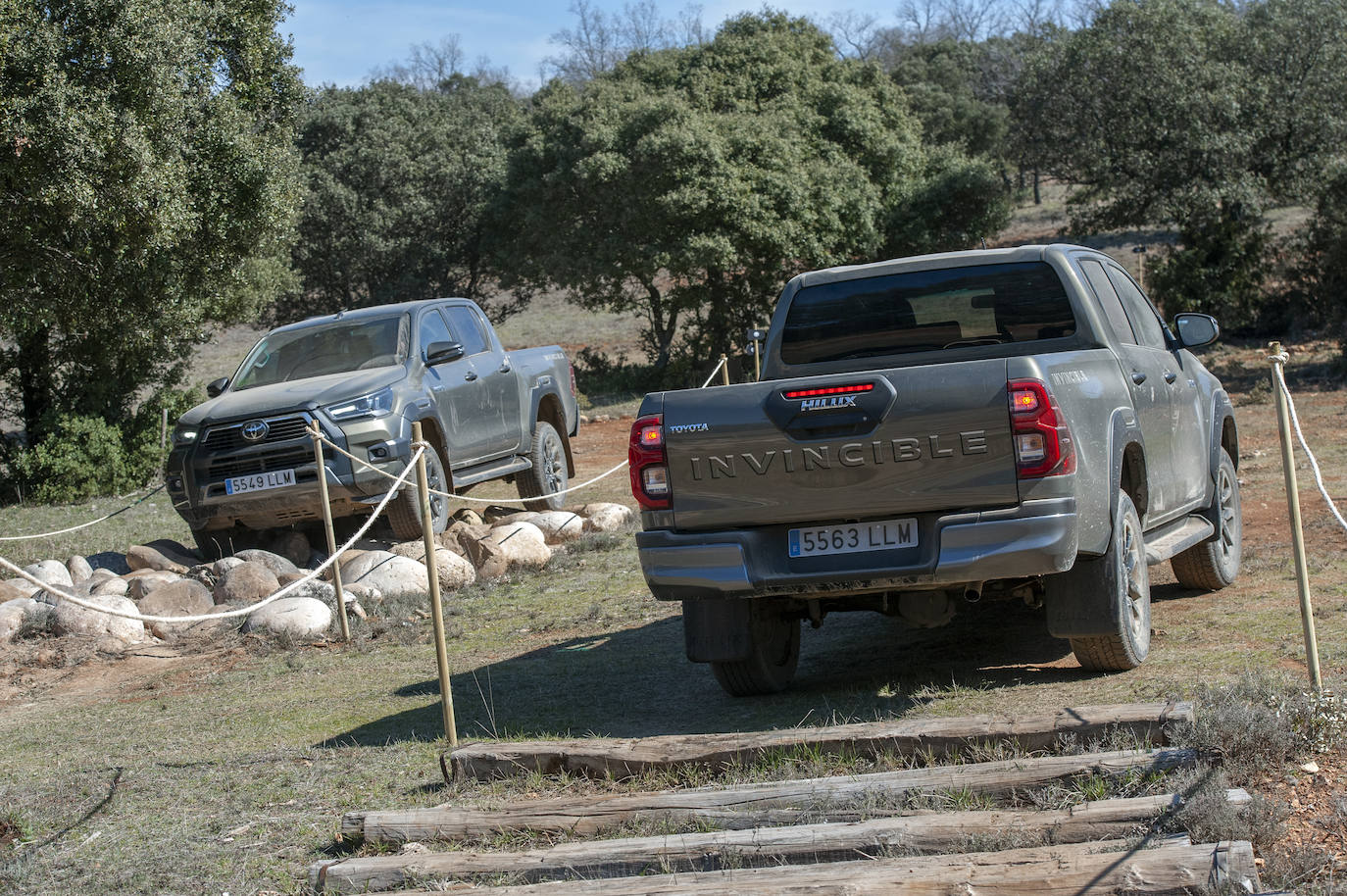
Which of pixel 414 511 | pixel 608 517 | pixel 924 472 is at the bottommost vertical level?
pixel 608 517

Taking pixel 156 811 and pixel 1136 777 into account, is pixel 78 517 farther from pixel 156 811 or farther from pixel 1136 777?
pixel 1136 777

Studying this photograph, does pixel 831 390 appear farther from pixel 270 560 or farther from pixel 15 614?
pixel 15 614

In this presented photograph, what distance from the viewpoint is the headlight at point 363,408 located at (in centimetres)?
1075

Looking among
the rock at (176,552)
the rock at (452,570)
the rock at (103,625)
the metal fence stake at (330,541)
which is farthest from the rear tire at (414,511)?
the rock at (103,625)

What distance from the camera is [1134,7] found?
26.0 m

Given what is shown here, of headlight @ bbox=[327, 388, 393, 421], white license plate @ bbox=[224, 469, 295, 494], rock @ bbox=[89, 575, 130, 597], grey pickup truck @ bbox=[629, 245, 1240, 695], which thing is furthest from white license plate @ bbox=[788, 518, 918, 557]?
rock @ bbox=[89, 575, 130, 597]

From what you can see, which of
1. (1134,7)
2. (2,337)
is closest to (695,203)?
(1134,7)

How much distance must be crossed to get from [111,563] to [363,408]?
2.70m

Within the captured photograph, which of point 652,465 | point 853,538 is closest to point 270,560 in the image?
point 652,465

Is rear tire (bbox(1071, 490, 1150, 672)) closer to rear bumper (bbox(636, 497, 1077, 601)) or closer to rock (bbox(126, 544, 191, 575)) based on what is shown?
rear bumper (bbox(636, 497, 1077, 601))

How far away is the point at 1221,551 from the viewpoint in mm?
7953

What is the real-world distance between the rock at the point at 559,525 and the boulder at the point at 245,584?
2.64 metres

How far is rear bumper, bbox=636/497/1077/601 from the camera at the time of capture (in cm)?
533

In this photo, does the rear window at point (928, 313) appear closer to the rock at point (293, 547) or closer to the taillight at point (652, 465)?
the taillight at point (652, 465)
